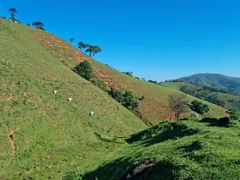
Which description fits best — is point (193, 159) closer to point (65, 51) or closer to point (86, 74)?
point (86, 74)

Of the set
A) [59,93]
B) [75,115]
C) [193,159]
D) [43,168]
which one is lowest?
[43,168]

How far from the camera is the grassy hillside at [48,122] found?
2547 centimetres

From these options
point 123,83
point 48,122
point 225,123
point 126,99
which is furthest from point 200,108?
point 48,122

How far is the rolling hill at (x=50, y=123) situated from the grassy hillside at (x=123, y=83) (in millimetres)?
29613

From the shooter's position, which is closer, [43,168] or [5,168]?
[5,168]

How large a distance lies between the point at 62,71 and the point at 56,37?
192 feet

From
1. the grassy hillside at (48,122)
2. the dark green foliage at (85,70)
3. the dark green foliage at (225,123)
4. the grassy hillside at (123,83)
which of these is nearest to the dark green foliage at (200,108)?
the grassy hillside at (123,83)

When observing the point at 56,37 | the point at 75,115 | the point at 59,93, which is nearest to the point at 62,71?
the point at 59,93

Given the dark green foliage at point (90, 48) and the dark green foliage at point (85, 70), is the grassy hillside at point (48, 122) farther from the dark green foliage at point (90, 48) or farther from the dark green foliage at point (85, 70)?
the dark green foliage at point (90, 48)

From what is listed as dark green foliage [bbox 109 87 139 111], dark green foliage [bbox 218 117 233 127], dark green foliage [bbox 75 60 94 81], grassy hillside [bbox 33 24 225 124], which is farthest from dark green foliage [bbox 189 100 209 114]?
dark green foliage [bbox 218 117 233 127]

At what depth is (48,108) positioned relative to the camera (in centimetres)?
3691

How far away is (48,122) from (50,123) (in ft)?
1.19

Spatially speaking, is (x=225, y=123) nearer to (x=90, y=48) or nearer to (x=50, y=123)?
(x=50, y=123)

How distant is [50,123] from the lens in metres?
34.1
